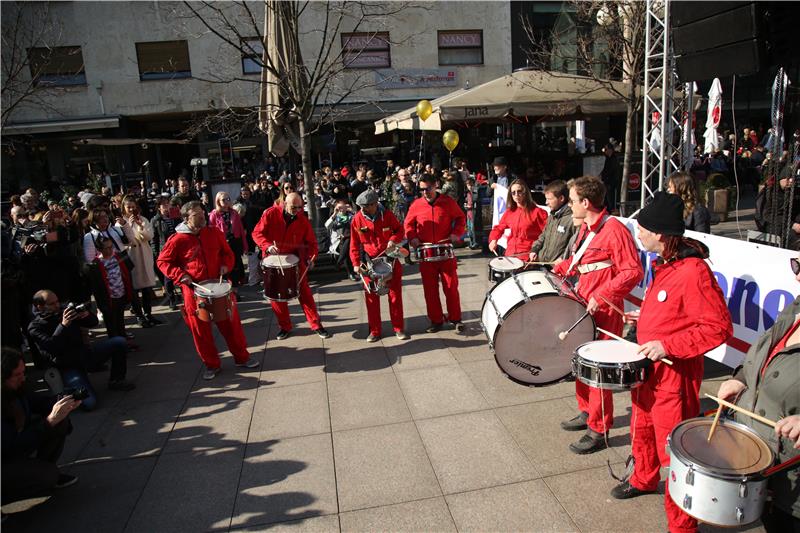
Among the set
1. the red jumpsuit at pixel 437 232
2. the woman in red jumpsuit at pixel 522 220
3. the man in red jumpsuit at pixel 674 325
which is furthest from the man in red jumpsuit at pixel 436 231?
the man in red jumpsuit at pixel 674 325

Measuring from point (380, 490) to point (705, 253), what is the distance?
2610mm

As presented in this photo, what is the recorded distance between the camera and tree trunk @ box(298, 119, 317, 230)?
373 inches

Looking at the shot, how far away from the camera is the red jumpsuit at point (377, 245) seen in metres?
6.83

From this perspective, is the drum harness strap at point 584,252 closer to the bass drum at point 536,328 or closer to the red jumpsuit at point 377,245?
the bass drum at point 536,328

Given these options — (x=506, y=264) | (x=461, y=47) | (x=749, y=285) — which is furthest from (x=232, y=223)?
(x=461, y=47)

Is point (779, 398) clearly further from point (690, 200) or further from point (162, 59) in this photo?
point (162, 59)

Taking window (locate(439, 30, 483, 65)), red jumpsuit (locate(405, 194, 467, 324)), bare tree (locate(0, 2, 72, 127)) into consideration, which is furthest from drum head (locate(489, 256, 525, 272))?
window (locate(439, 30, 483, 65))

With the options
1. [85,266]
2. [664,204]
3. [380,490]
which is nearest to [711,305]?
[664,204]

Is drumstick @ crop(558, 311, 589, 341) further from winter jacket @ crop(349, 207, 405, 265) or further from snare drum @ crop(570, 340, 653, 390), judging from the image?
winter jacket @ crop(349, 207, 405, 265)

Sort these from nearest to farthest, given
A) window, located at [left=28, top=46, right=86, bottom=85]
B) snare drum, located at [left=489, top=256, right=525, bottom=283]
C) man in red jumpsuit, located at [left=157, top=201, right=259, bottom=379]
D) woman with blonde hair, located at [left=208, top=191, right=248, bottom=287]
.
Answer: snare drum, located at [left=489, top=256, right=525, bottom=283]
man in red jumpsuit, located at [left=157, top=201, right=259, bottom=379]
woman with blonde hair, located at [left=208, top=191, right=248, bottom=287]
window, located at [left=28, top=46, right=86, bottom=85]

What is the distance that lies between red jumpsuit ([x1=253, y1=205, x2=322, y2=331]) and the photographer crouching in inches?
82.7

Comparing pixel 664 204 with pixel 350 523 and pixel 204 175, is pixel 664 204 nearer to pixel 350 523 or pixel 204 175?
pixel 350 523

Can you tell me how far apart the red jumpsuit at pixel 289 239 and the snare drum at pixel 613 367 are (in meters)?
4.22

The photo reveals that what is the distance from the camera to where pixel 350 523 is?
3.61 metres
